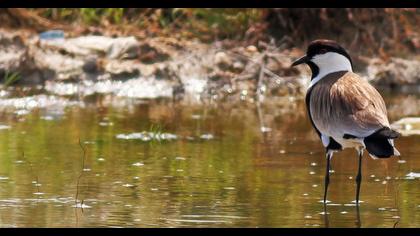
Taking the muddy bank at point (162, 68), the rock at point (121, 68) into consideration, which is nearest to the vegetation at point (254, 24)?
the muddy bank at point (162, 68)

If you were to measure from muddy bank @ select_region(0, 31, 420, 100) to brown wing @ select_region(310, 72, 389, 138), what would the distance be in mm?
5548

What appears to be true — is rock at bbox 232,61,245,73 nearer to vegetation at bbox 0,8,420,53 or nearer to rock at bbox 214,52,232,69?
rock at bbox 214,52,232,69

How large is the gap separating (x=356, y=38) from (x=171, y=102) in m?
3.14

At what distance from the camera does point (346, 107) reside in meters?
8.30

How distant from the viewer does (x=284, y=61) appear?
1501 centimetres

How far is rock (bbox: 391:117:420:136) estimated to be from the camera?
11.3m

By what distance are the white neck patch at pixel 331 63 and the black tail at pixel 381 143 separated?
41.0 inches

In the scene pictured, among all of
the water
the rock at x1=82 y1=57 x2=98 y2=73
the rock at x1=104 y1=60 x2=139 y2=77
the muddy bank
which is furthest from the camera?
the rock at x1=82 y1=57 x2=98 y2=73

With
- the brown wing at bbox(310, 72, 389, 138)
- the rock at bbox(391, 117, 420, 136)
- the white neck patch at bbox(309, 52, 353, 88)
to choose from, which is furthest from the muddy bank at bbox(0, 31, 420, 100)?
the brown wing at bbox(310, 72, 389, 138)

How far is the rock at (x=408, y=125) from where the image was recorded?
37.0 feet

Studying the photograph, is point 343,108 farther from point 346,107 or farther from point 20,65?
point 20,65

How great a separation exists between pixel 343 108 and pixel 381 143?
0.55m

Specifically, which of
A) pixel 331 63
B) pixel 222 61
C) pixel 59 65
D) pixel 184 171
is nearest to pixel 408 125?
pixel 331 63
